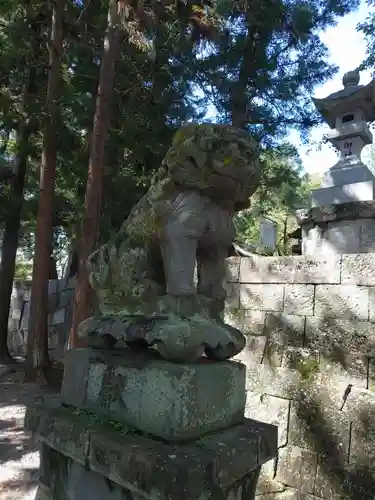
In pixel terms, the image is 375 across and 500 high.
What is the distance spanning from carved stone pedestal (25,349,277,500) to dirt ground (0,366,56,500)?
0.73m

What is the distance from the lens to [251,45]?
22.2 feet

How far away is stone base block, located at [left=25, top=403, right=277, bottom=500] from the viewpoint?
1283 mm

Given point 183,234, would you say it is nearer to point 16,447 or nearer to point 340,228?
point 340,228

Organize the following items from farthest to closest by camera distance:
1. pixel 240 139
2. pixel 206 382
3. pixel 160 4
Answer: pixel 160 4 → pixel 240 139 → pixel 206 382

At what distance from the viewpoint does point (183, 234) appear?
164 cm

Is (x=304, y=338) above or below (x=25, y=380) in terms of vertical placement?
above

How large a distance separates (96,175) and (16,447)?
354 cm

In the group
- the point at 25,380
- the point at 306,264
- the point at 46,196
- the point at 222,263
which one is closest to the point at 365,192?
the point at 306,264

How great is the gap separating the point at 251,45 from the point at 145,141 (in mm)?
2438

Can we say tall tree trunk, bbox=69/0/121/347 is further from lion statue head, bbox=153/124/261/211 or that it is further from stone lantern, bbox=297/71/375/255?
lion statue head, bbox=153/124/261/211

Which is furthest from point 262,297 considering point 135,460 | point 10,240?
point 10,240

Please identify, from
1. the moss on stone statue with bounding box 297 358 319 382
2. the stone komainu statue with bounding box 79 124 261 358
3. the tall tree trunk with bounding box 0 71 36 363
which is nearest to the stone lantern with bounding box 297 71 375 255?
the moss on stone statue with bounding box 297 358 319 382

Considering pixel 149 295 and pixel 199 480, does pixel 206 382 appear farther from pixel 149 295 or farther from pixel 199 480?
pixel 149 295

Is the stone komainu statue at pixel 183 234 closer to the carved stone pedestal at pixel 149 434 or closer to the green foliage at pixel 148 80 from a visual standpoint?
the carved stone pedestal at pixel 149 434
